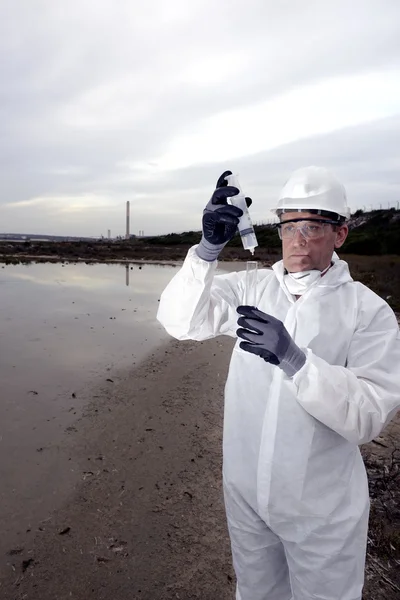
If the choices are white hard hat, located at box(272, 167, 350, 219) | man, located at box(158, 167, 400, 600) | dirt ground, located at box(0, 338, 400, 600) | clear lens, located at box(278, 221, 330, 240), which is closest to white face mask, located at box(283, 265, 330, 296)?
man, located at box(158, 167, 400, 600)

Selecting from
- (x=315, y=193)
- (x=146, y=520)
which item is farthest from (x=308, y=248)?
(x=146, y=520)

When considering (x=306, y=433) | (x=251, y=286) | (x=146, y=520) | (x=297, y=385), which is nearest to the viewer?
(x=297, y=385)

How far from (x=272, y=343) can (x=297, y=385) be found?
17 cm

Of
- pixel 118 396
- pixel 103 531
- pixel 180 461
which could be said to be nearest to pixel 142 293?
pixel 118 396

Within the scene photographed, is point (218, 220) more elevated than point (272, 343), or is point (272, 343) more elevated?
point (218, 220)

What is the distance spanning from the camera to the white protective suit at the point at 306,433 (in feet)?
5.08

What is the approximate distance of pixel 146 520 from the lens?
3191 millimetres

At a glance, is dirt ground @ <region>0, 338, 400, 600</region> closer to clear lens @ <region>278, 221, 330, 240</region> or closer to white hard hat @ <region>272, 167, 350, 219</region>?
clear lens @ <region>278, 221, 330, 240</region>

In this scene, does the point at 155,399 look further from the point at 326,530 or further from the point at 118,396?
the point at 326,530

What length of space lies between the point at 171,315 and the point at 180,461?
258 cm

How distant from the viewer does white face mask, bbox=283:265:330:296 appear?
5.79 ft

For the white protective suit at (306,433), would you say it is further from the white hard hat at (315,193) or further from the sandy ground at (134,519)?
the sandy ground at (134,519)

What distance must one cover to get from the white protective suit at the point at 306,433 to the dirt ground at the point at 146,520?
40.4 inches

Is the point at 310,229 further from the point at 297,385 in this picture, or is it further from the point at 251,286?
the point at 297,385
